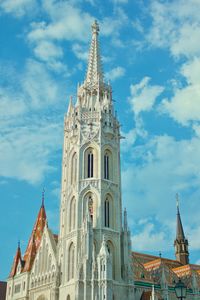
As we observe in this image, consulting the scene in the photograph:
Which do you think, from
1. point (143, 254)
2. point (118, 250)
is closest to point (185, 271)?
point (143, 254)

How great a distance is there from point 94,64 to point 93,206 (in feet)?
79.8

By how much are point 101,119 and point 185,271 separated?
28214 mm

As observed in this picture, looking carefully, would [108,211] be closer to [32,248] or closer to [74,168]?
[74,168]

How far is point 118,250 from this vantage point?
5297 centimetres

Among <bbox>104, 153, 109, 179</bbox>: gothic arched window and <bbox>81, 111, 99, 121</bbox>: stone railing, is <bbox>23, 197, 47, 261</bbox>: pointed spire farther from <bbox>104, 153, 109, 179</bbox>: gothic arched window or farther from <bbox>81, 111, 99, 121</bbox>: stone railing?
<bbox>81, 111, 99, 121</bbox>: stone railing

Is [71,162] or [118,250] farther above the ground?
[71,162]

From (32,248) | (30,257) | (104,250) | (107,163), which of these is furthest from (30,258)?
(107,163)

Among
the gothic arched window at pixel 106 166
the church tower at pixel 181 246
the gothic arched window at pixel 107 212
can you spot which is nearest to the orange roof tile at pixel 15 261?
the gothic arched window at pixel 107 212

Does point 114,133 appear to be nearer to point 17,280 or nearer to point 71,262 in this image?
point 71,262

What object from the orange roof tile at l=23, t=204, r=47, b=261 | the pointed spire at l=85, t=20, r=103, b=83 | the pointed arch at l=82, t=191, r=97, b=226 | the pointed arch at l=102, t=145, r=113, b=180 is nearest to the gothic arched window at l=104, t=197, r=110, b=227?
the pointed arch at l=82, t=191, r=97, b=226

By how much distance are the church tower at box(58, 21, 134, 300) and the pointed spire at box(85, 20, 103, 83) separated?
360 millimetres

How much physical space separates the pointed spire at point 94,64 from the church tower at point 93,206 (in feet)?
1.18

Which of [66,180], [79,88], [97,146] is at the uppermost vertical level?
[79,88]

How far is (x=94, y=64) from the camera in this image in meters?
67.8
